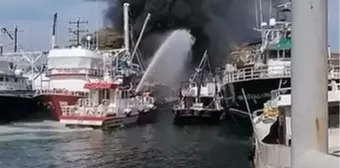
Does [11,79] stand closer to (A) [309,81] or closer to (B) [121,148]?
(B) [121,148]

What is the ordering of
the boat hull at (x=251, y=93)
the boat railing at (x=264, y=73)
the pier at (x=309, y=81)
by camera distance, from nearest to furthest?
the pier at (x=309, y=81)
the boat railing at (x=264, y=73)
the boat hull at (x=251, y=93)

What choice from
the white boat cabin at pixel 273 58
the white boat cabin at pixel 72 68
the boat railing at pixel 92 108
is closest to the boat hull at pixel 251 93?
the white boat cabin at pixel 273 58

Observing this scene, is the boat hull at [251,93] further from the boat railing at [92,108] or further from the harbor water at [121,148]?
the boat railing at [92,108]

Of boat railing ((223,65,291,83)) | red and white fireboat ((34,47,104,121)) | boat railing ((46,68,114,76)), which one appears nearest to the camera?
boat railing ((223,65,291,83))

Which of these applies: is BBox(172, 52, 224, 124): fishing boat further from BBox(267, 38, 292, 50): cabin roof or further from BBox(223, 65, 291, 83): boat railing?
A: BBox(267, 38, 292, 50): cabin roof

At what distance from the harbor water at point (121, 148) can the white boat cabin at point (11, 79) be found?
20.7 metres

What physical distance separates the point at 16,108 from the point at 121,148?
118ft

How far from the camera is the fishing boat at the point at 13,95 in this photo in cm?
7250

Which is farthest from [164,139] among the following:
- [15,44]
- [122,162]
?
[15,44]

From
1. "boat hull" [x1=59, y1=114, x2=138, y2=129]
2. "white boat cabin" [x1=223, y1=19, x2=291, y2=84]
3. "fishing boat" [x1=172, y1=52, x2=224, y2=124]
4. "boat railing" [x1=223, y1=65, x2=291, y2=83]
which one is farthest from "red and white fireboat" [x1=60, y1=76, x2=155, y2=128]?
"boat railing" [x1=223, y1=65, x2=291, y2=83]

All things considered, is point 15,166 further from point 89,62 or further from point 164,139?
point 89,62

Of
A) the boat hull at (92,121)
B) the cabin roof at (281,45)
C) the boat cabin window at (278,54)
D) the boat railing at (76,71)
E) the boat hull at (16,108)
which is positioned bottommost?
the boat hull at (92,121)

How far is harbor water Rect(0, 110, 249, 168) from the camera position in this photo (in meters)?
34.0

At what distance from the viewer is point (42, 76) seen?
296 feet
